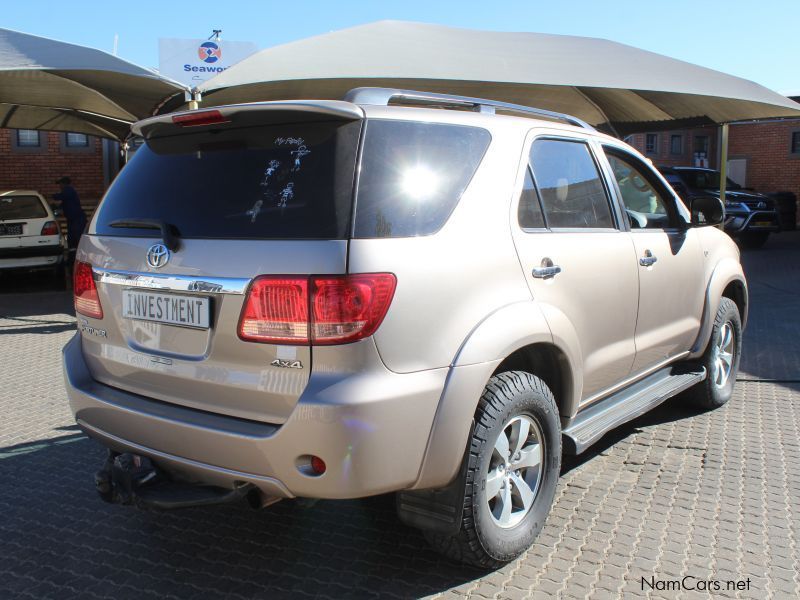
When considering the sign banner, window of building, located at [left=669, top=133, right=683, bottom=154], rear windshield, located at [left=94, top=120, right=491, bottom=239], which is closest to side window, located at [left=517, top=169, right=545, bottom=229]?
rear windshield, located at [left=94, top=120, right=491, bottom=239]

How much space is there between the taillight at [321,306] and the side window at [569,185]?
1.17 meters

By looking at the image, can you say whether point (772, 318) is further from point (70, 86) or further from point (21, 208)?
point (21, 208)

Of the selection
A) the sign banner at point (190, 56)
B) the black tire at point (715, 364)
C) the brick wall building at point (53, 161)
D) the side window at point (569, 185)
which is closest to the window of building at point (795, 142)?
the sign banner at point (190, 56)

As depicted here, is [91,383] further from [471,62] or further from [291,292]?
[471,62]

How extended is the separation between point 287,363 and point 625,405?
2108mm

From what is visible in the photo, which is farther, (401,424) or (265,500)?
(265,500)

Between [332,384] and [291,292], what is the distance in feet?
1.05

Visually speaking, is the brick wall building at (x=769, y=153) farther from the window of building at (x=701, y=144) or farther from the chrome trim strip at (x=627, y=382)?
the chrome trim strip at (x=627, y=382)

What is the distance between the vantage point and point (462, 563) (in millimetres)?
3002

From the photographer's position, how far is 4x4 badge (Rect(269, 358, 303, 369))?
2400mm

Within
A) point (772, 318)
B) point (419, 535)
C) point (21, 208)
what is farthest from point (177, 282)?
point (21, 208)

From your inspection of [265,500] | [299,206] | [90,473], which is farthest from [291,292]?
[90,473]

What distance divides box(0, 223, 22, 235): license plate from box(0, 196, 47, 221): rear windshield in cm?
13

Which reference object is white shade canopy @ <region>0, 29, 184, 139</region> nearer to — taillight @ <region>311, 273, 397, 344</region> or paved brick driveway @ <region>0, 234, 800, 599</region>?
paved brick driveway @ <region>0, 234, 800, 599</region>
